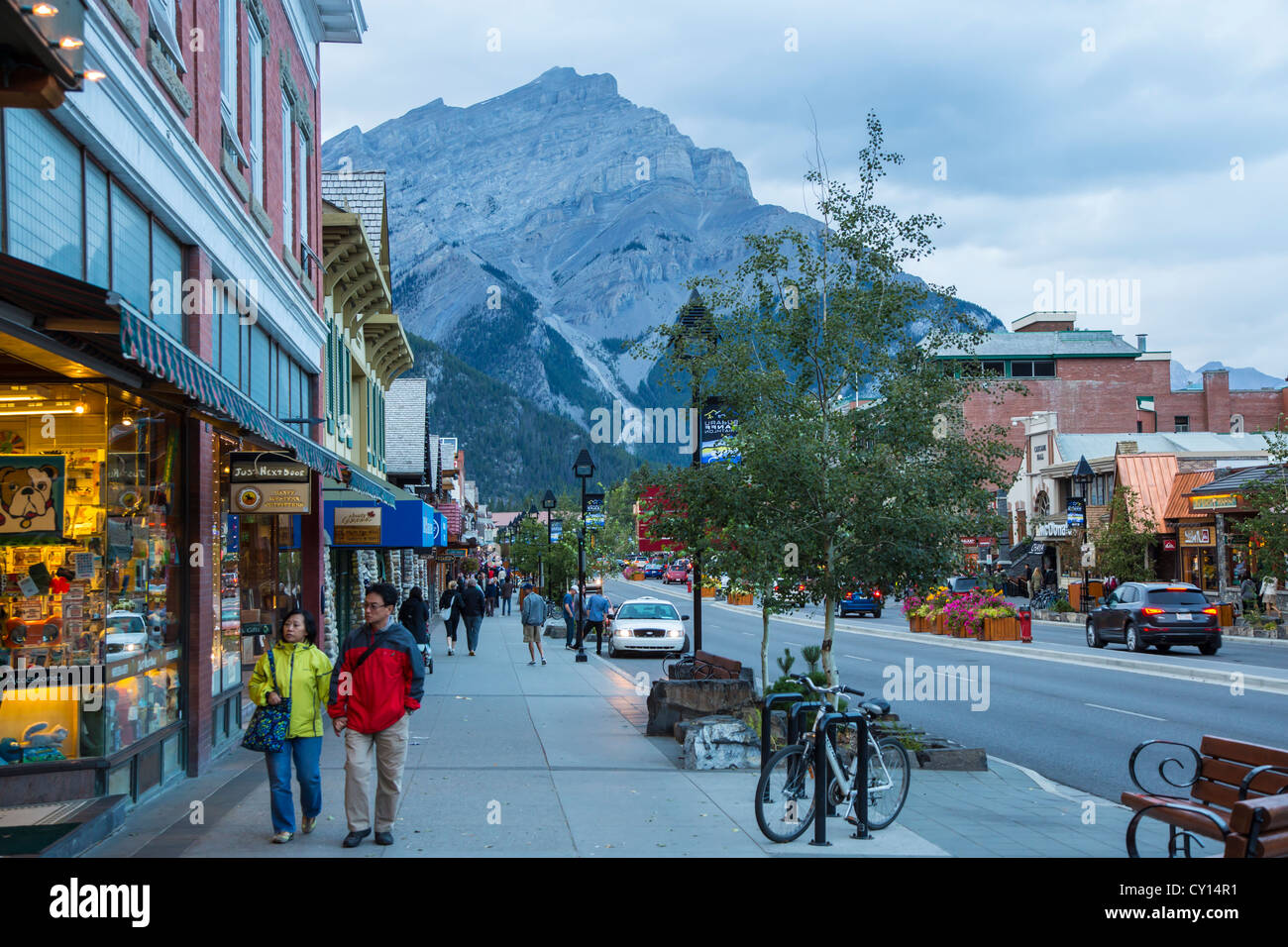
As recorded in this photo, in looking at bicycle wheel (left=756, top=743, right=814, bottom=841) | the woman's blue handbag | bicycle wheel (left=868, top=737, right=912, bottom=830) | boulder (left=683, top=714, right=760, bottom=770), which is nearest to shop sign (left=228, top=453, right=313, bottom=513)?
the woman's blue handbag

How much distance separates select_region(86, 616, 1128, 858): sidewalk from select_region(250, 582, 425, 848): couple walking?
25 centimetres

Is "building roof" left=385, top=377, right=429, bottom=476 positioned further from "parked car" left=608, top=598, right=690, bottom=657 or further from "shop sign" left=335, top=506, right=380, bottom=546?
"shop sign" left=335, top=506, right=380, bottom=546

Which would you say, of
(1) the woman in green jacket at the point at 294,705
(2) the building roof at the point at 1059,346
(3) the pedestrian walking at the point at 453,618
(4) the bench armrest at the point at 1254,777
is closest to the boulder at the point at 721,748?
(1) the woman in green jacket at the point at 294,705

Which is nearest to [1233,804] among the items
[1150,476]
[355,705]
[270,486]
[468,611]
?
[355,705]

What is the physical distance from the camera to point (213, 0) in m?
11.9

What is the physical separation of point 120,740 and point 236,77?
24.8 ft

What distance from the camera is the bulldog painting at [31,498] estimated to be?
8641 millimetres

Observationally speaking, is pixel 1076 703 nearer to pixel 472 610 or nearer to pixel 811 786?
pixel 811 786

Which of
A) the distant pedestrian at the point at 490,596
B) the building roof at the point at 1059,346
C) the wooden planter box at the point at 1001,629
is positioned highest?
the building roof at the point at 1059,346

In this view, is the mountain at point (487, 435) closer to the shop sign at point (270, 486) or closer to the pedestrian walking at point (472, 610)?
the pedestrian walking at point (472, 610)

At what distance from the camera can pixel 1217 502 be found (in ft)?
136

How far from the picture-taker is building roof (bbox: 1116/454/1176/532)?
166 feet

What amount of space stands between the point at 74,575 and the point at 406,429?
3210 centimetres

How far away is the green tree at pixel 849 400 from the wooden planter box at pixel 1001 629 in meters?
19.6
